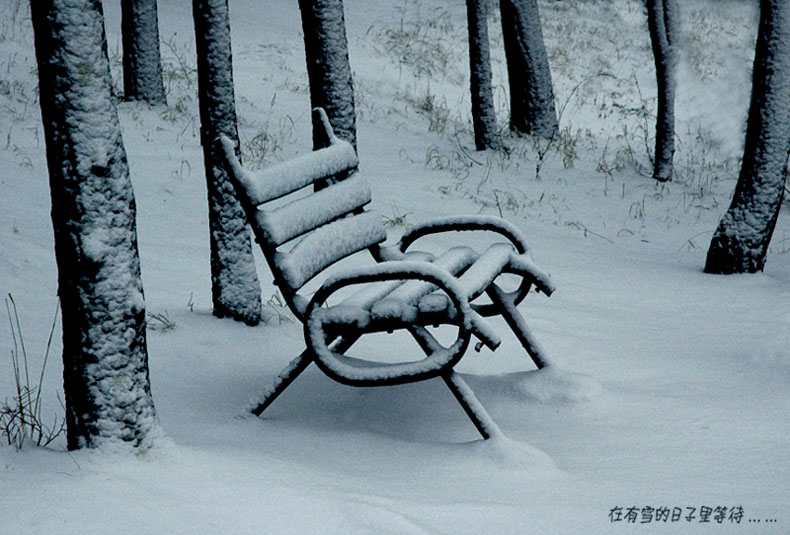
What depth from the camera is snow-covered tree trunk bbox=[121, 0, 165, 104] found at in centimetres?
1001

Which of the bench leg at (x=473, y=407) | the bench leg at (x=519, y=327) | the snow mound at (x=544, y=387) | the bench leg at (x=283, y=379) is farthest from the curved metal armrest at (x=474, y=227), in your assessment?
the bench leg at (x=473, y=407)

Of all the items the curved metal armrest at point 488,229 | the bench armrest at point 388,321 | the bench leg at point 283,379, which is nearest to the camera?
the bench armrest at point 388,321

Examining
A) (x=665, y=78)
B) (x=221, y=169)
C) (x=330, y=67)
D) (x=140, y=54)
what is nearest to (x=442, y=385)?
(x=221, y=169)

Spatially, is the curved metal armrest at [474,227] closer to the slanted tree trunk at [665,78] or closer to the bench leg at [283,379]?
the bench leg at [283,379]

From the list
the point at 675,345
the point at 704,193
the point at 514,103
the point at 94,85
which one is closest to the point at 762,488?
the point at 675,345

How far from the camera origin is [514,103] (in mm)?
10891

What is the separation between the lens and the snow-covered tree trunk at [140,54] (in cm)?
1001

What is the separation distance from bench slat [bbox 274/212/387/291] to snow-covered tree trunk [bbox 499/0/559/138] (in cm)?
722

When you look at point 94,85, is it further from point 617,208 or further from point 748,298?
point 617,208

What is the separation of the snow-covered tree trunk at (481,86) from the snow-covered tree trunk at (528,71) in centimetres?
71

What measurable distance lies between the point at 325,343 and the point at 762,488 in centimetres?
153

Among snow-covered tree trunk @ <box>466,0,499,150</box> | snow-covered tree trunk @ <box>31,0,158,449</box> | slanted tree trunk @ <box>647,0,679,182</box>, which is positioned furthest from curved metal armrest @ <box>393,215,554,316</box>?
snow-covered tree trunk @ <box>466,0,499,150</box>

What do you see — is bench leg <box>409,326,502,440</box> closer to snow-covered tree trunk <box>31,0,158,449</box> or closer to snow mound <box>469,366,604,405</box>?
snow mound <box>469,366,604,405</box>

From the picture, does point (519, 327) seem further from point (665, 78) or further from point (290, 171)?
point (665, 78)
